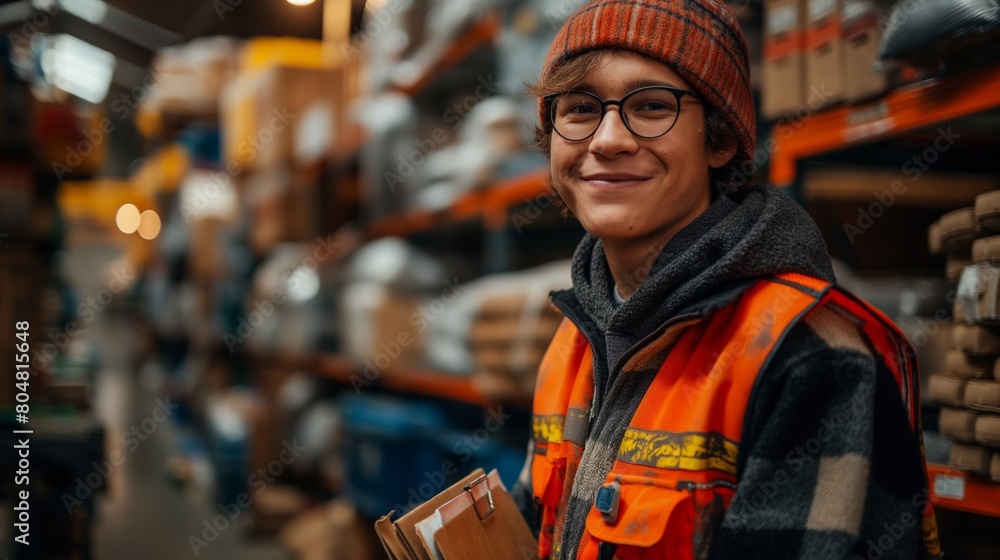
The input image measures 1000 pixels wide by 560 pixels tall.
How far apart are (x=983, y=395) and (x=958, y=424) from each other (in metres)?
0.10

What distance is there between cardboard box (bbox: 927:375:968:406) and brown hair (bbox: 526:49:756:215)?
1.98 feet

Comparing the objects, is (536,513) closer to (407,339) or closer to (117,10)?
(407,339)

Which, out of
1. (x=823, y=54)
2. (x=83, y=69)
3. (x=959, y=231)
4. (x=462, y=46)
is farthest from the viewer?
(x=83, y=69)

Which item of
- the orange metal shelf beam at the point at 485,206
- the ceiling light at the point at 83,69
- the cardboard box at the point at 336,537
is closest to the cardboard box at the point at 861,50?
the orange metal shelf beam at the point at 485,206

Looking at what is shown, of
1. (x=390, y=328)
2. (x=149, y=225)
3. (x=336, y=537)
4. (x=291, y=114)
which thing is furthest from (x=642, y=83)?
(x=149, y=225)

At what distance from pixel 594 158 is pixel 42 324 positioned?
8.75 feet

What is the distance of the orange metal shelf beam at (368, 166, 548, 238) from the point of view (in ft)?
10.1

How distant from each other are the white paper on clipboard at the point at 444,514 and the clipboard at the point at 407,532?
10 millimetres

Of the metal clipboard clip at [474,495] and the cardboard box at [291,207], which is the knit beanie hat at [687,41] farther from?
the cardboard box at [291,207]

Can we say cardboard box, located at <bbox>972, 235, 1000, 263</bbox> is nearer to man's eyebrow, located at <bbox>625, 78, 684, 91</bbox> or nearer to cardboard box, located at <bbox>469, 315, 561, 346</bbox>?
man's eyebrow, located at <bbox>625, 78, 684, 91</bbox>

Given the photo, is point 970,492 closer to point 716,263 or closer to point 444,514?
point 716,263

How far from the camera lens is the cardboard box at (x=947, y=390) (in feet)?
5.37

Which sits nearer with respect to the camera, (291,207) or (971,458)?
(971,458)

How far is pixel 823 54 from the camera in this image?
1.98 metres
